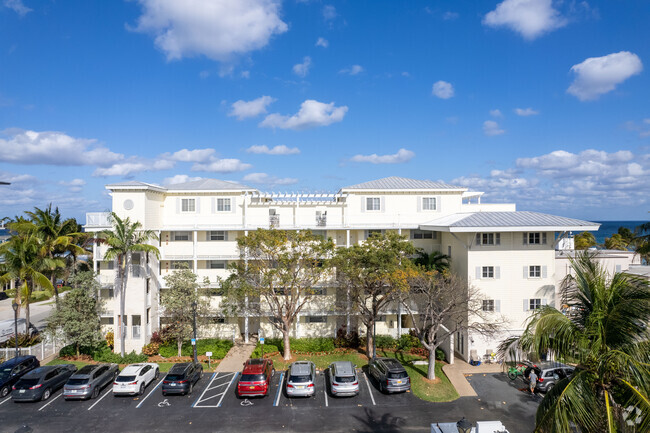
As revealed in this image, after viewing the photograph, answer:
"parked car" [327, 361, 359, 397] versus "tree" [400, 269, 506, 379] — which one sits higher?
"tree" [400, 269, 506, 379]

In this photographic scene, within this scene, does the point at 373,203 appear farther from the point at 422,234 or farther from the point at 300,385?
the point at 300,385

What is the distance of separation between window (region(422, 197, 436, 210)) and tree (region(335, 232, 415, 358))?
296 inches

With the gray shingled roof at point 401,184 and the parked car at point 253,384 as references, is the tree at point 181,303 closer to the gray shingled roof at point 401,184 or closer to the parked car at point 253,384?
the parked car at point 253,384

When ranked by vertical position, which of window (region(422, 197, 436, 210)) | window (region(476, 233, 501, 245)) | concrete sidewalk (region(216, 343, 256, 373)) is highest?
window (region(422, 197, 436, 210))

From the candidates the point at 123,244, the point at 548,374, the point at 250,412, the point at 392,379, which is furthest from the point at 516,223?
the point at 123,244

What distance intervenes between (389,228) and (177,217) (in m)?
18.4

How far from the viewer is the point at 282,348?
30656mm

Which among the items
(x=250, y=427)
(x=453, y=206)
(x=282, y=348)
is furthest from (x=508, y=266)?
(x=250, y=427)

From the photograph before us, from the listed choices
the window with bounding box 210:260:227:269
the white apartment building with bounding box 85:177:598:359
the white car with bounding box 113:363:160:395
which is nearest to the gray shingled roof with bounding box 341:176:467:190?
the white apartment building with bounding box 85:177:598:359

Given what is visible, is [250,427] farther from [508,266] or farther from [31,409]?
[508,266]

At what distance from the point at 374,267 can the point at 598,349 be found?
18800 mm

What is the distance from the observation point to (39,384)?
22.0 meters

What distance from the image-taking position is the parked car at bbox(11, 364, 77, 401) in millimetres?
21625

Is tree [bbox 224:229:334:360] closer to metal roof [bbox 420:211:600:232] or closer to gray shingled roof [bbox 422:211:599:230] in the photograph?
metal roof [bbox 420:211:600:232]
